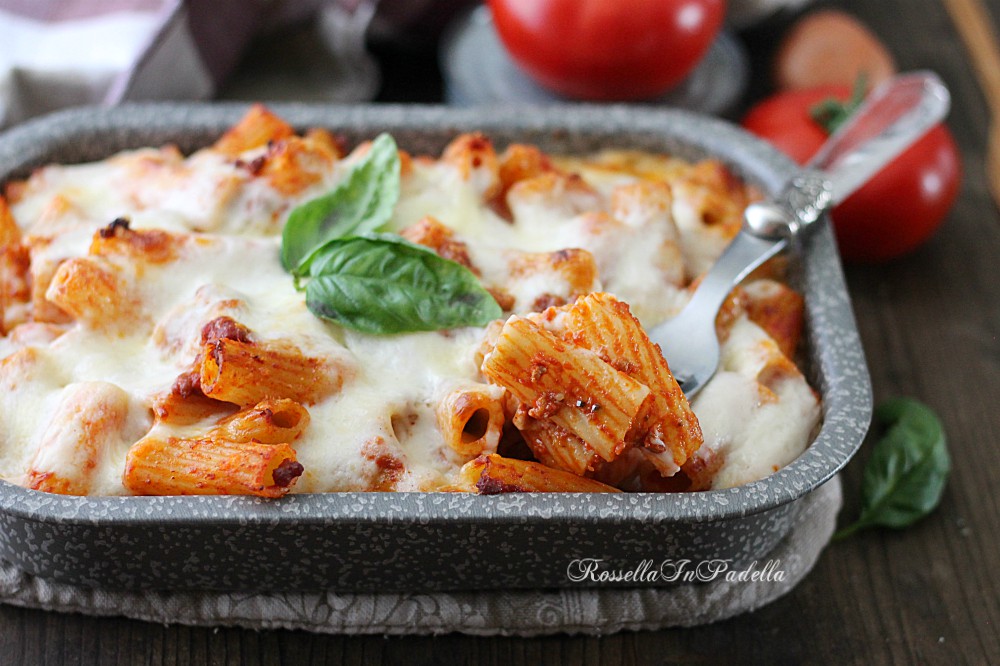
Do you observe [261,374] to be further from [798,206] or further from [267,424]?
[798,206]

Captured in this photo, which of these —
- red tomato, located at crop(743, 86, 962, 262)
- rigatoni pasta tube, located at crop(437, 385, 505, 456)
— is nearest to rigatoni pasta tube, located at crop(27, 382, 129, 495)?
rigatoni pasta tube, located at crop(437, 385, 505, 456)

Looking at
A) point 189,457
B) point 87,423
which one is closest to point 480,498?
point 189,457

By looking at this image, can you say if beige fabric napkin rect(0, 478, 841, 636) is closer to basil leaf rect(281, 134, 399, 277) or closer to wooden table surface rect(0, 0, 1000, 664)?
wooden table surface rect(0, 0, 1000, 664)

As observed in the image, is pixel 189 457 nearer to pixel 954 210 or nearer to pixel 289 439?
pixel 289 439

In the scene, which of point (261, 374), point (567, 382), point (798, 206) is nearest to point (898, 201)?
point (798, 206)

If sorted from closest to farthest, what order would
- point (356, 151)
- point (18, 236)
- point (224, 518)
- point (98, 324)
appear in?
point (224, 518) < point (98, 324) < point (18, 236) < point (356, 151)

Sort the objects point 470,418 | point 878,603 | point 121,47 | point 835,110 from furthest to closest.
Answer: point 835,110 < point 121,47 < point 878,603 < point 470,418
